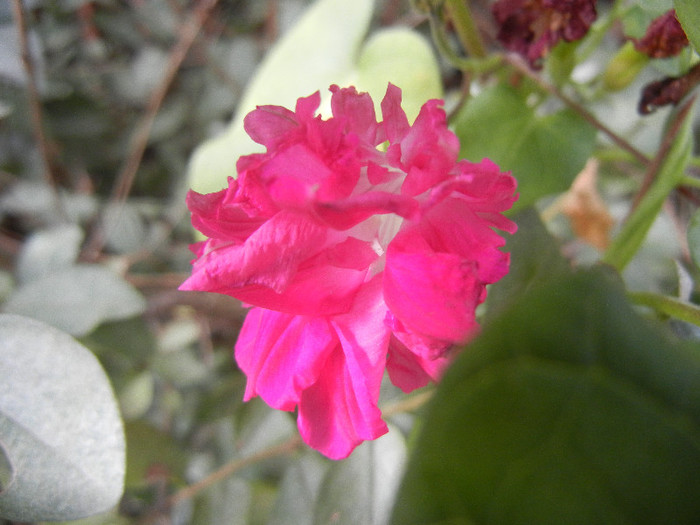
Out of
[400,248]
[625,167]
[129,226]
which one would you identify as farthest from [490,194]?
[129,226]

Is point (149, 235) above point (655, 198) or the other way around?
the other way around

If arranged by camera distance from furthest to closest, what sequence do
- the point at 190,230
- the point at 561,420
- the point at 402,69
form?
the point at 190,230, the point at 402,69, the point at 561,420

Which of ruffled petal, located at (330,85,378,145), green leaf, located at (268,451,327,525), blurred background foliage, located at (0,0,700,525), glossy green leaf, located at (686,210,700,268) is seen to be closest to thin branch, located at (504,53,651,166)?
blurred background foliage, located at (0,0,700,525)

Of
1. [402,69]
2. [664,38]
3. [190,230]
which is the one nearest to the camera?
[664,38]

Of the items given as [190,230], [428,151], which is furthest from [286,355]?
[190,230]

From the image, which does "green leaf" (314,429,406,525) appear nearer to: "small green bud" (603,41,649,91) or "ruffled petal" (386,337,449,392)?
"ruffled petal" (386,337,449,392)

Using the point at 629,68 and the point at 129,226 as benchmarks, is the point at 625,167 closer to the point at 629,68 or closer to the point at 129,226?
the point at 629,68

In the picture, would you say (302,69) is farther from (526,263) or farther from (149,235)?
(149,235)

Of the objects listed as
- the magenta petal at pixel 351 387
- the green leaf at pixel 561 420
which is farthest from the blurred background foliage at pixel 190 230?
the magenta petal at pixel 351 387
